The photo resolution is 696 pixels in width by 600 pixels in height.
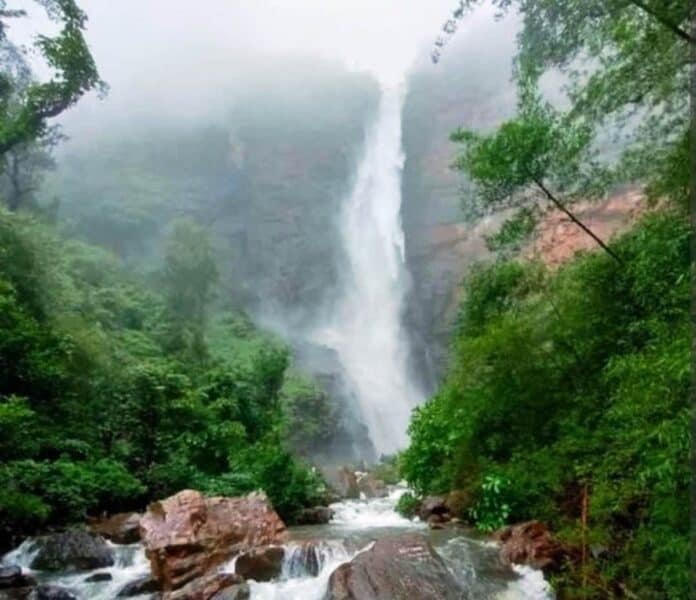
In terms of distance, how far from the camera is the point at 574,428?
832cm

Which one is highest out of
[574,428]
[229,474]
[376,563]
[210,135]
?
[210,135]

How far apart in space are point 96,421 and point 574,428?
9513 mm

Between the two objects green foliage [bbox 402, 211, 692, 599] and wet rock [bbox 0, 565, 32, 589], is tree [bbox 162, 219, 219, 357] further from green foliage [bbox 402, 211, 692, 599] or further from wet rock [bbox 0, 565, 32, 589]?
wet rock [bbox 0, 565, 32, 589]

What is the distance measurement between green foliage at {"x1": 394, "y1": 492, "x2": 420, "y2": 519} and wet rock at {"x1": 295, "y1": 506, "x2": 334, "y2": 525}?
4.68 ft

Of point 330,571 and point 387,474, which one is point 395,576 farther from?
point 387,474

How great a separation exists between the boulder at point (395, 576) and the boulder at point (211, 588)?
1.18m

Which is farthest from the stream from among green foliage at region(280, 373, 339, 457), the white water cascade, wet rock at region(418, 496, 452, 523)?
the white water cascade

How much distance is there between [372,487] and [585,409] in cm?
1231

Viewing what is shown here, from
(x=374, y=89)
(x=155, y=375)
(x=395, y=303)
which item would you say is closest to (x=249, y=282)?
(x=395, y=303)

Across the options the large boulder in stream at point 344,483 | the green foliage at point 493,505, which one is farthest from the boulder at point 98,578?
the large boulder in stream at point 344,483

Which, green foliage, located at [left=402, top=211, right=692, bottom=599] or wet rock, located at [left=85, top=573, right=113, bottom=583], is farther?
wet rock, located at [left=85, top=573, right=113, bottom=583]

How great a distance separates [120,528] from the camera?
10.6 m

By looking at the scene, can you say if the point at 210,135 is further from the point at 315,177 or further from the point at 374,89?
the point at 374,89

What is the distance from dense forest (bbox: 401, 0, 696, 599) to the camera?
194 inches
